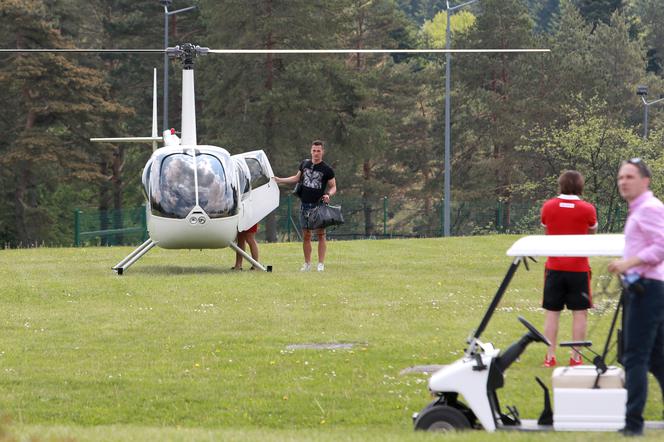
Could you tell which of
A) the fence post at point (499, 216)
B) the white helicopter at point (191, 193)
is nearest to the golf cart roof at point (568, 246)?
the white helicopter at point (191, 193)

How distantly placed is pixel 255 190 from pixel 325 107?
1382 inches

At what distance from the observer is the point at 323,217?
885 inches

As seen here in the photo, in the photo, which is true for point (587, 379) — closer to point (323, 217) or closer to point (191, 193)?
point (323, 217)

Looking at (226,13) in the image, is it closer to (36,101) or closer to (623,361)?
(36,101)

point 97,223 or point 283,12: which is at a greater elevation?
point 283,12

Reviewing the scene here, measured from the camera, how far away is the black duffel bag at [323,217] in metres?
22.5

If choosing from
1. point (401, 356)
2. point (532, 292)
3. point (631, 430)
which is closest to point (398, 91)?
point (532, 292)

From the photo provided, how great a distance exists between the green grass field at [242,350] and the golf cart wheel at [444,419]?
0.71 feet

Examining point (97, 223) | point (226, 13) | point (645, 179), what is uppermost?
point (226, 13)

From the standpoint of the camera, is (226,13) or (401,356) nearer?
(401,356)

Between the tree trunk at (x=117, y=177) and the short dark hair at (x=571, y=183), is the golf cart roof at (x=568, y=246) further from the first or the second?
the tree trunk at (x=117, y=177)

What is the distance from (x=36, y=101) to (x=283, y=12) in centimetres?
1073

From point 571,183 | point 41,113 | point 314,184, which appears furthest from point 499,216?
point 571,183

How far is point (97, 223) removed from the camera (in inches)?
2010
